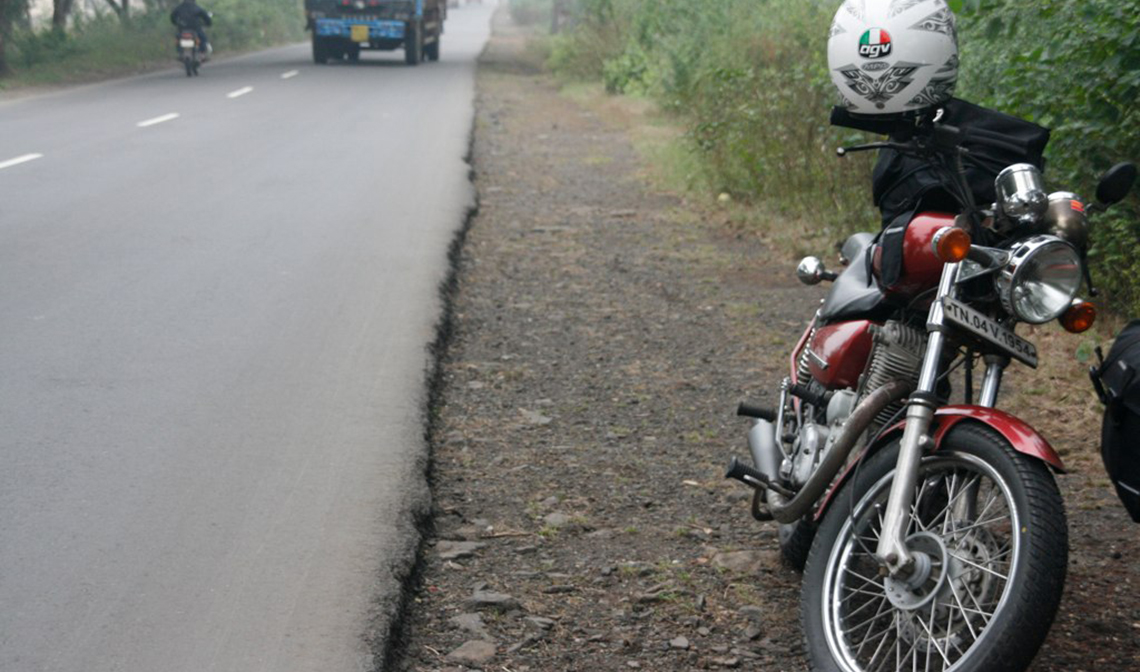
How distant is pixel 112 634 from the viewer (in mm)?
3416

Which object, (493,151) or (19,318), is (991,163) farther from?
(493,151)

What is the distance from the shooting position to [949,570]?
293 centimetres

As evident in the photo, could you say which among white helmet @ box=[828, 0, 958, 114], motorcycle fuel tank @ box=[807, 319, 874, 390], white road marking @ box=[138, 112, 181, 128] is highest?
white helmet @ box=[828, 0, 958, 114]

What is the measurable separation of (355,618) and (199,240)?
18.8ft

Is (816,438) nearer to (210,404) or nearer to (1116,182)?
(1116,182)

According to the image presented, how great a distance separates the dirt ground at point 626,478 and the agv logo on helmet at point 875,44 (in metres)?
1.55

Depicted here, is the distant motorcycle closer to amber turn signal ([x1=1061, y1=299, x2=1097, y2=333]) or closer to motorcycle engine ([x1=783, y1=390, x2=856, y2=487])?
motorcycle engine ([x1=783, y1=390, x2=856, y2=487])

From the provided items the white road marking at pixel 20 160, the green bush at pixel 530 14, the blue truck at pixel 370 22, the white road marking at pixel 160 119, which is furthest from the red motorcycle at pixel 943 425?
the green bush at pixel 530 14

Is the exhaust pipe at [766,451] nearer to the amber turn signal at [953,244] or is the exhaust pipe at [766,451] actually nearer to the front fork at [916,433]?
the front fork at [916,433]

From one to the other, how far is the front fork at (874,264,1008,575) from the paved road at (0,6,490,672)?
4.32 ft

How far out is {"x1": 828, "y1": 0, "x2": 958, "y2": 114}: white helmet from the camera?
342cm

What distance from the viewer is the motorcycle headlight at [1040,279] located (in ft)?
9.51

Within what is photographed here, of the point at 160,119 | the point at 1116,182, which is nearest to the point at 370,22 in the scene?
the point at 160,119

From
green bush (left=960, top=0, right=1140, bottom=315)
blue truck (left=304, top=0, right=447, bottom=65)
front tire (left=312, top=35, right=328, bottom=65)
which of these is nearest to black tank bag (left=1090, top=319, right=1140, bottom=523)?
green bush (left=960, top=0, right=1140, bottom=315)
